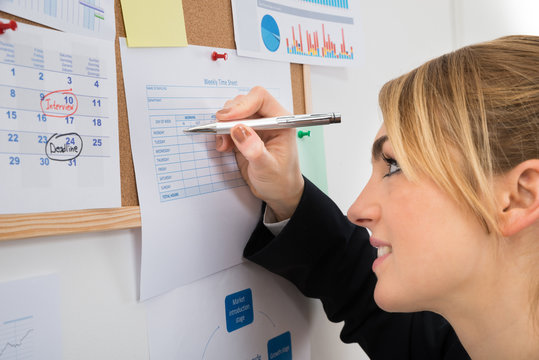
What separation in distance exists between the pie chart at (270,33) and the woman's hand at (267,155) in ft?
0.36

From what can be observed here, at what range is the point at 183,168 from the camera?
0.56 m

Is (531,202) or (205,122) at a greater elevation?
(205,122)

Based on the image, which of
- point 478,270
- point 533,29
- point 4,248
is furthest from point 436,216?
point 533,29

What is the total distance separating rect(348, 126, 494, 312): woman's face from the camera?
0.51m

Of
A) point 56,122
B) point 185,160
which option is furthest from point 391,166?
point 56,122

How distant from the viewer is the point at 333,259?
680mm

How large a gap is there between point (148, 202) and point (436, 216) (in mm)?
333

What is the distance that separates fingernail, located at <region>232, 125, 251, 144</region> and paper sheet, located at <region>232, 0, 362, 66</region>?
0.15m

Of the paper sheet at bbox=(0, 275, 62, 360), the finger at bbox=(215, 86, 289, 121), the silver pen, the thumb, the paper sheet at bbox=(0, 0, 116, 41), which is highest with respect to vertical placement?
the paper sheet at bbox=(0, 0, 116, 41)

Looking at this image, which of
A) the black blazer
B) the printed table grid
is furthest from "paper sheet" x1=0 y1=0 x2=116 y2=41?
A: the black blazer

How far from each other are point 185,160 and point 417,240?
0.30 m

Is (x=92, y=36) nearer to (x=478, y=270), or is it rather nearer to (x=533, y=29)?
(x=478, y=270)

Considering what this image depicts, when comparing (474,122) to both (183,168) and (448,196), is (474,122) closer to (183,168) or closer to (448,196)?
(448,196)

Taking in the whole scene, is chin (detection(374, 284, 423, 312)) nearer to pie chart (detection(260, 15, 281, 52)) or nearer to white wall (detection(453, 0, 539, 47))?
pie chart (detection(260, 15, 281, 52))
